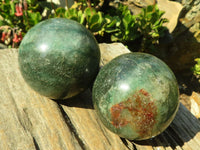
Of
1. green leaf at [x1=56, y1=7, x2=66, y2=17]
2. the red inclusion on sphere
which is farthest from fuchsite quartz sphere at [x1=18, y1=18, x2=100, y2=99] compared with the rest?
green leaf at [x1=56, y1=7, x2=66, y2=17]

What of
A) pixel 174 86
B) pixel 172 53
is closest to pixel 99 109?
pixel 174 86

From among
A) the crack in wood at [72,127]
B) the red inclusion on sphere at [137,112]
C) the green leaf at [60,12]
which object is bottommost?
the crack in wood at [72,127]

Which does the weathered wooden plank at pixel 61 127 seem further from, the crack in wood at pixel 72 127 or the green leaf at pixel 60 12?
the green leaf at pixel 60 12

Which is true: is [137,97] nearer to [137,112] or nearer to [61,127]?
[137,112]

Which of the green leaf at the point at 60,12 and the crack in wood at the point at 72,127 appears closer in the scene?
the crack in wood at the point at 72,127

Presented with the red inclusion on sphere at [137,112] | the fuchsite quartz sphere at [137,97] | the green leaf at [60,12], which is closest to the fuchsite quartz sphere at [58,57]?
the fuchsite quartz sphere at [137,97]
